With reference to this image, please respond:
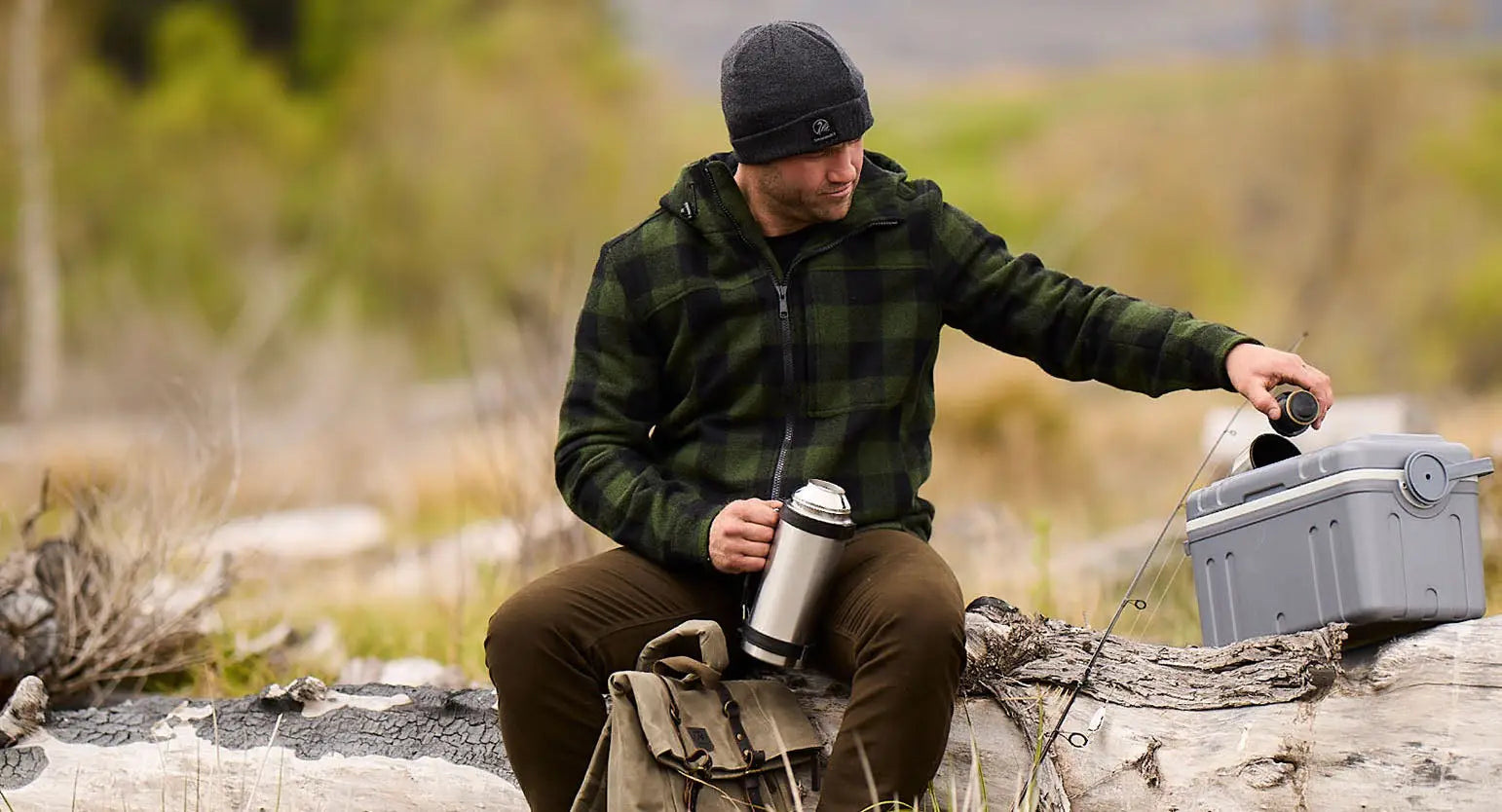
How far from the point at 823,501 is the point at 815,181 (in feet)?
2.15

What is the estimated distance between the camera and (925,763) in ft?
9.23

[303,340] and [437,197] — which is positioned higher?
[437,197]

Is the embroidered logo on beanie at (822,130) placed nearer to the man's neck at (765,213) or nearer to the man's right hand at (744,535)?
the man's neck at (765,213)

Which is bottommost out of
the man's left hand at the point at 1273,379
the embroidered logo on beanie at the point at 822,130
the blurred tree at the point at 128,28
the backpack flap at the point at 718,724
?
the backpack flap at the point at 718,724

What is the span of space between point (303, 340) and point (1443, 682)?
63.4 feet

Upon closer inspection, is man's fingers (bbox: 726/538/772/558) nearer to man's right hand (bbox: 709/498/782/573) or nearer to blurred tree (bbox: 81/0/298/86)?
man's right hand (bbox: 709/498/782/573)

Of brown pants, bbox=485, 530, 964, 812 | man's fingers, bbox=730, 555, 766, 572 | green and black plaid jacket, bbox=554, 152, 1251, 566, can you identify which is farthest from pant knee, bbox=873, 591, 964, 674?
green and black plaid jacket, bbox=554, 152, 1251, 566

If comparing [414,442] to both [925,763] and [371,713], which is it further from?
[925,763]

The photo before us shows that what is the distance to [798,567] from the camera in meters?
2.88

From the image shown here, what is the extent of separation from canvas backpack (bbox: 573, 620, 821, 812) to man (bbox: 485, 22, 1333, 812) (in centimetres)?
13

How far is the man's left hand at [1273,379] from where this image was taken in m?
2.90

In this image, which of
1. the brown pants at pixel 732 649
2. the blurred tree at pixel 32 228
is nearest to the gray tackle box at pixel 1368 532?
the brown pants at pixel 732 649

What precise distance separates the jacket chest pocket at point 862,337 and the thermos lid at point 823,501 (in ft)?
1.18

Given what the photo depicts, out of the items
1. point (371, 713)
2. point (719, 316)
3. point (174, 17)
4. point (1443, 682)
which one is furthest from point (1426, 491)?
point (174, 17)
